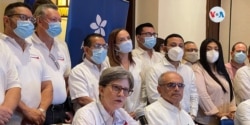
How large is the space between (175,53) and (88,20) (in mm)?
876

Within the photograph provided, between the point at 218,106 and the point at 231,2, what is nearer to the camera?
the point at 218,106

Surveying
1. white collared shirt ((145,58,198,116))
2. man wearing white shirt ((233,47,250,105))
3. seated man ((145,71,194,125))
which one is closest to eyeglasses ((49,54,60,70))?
seated man ((145,71,194,125))

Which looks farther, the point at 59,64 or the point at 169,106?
the point at 59,64

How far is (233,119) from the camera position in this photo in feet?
13.9

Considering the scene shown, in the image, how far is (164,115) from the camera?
3193mm

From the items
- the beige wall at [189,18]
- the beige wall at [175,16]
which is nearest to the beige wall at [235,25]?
the beige wall at [189,18]

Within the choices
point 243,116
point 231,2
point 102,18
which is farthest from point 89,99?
point 231,2

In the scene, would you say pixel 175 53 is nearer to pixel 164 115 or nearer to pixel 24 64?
pixel 164 115

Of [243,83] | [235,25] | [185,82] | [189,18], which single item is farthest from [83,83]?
[235,25]

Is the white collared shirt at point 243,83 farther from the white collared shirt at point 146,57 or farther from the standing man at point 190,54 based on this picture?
the white collared shirt at point 146,57

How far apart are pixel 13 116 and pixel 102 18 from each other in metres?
1.70

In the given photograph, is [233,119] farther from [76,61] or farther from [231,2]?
[231,2]

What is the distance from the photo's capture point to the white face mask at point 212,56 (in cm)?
447

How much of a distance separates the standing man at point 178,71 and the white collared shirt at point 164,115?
0.68m
